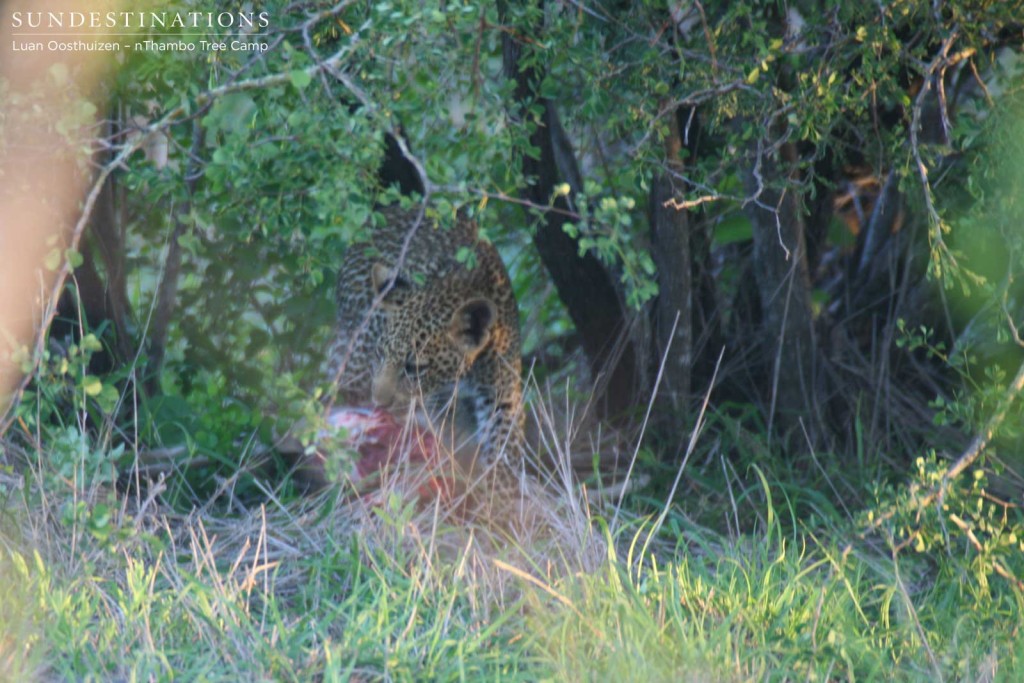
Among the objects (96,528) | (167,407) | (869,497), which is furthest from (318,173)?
(869,497)

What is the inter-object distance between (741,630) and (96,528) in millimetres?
1721

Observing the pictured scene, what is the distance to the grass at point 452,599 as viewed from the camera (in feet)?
10.3

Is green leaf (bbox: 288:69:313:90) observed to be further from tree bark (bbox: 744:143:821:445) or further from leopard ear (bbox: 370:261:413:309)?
tree bark (bbox: 744:143:821:445)

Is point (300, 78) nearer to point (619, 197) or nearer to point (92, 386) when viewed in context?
point (92, 386)

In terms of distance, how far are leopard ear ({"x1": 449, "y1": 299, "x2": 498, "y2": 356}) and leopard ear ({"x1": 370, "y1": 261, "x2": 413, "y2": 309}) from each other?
0.72 ft

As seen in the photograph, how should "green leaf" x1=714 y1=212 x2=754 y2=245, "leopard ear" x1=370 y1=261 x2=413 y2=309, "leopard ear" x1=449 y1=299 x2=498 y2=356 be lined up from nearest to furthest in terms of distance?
"leopard ear" x1=370 y1=261 x2=413 y2=309
"leopard ear" x1=449 y1=299 x2=498 y2=356
"green leaf" x1=714 y1=212 x2=754 y2=245

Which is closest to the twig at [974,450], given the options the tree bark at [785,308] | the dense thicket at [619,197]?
the dense thicket at [619,197]

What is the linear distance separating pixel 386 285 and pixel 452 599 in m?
1.67

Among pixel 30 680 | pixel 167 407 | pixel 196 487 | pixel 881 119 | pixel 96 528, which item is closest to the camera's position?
pixel 30 680

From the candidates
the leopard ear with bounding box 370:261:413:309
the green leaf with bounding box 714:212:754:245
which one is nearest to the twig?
the leopard ear with bounding box 370:261:413:309

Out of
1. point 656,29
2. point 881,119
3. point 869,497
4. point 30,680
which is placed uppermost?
point 656,29

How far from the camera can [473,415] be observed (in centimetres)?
507

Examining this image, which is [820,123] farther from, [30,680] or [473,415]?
[30,680]

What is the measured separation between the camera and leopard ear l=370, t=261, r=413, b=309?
188 inches
